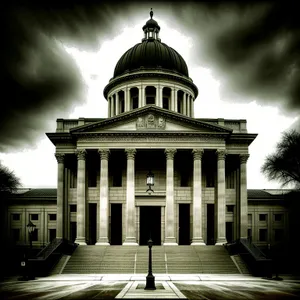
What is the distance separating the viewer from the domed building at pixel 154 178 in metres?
52.2

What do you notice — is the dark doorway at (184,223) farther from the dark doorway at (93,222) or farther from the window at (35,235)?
the window at (35,235)

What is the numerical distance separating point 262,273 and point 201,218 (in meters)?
14.5

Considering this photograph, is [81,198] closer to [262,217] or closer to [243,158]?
[243,158]

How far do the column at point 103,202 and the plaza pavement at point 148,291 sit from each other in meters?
14.8

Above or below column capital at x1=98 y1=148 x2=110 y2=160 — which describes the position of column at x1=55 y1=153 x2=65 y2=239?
below

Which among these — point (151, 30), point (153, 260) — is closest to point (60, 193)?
point (153, 260)

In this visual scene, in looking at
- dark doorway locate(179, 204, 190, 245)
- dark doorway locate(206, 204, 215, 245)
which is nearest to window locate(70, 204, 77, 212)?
dark doorway locate(179, 204, 190, 245)

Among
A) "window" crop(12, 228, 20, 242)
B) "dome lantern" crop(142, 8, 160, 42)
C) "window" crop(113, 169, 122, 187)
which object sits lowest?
"window" crop(12, 228, 20, 242)

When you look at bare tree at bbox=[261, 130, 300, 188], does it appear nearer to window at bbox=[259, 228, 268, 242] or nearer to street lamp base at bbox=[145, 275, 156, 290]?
window at bbox=[259, 228, 268, 242]

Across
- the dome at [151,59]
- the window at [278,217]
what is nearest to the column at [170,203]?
the dome at [151,59]

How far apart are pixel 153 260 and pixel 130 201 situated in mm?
9937

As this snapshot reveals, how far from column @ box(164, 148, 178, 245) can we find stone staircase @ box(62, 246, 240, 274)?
139 inches

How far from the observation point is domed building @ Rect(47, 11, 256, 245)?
52219mm

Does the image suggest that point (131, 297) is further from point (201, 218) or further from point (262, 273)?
point (201, 218)
